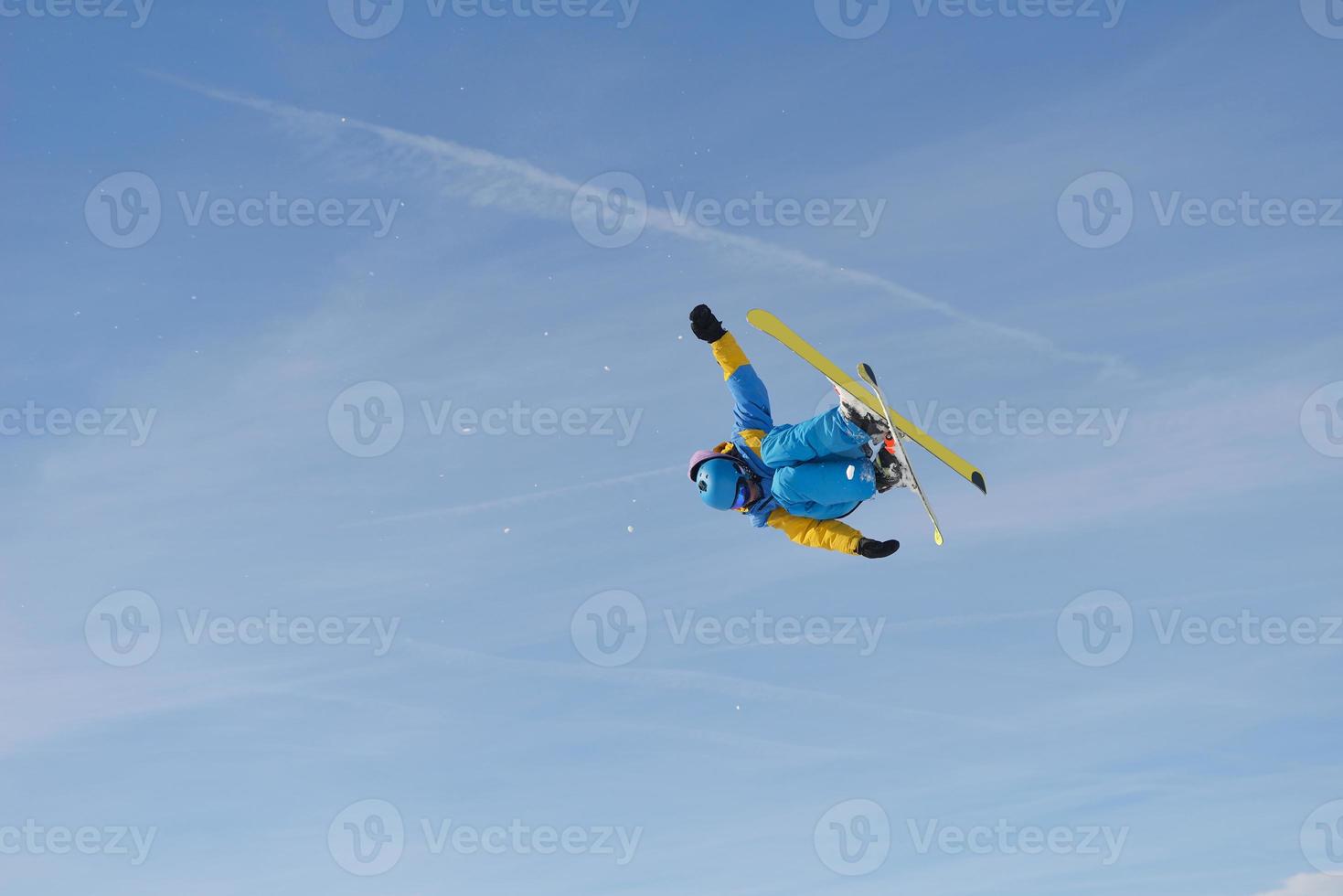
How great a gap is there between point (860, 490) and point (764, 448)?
1.29m

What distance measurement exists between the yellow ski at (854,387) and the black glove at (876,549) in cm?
111

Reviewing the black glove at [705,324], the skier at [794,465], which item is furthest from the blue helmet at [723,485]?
the black glove at [705,324]

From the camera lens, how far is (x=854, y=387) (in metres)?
12.6

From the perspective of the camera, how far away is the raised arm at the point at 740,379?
47.4 ft

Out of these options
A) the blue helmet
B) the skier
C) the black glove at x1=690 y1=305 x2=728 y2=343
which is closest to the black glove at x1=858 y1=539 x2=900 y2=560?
the skier

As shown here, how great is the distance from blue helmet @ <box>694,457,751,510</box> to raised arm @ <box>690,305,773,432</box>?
0.56 m

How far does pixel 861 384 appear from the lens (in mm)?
12758

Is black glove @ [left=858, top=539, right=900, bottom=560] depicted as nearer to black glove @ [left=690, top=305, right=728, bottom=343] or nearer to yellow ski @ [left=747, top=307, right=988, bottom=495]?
yellow ski @ [left=747, top=307, right=988, bottom=495]

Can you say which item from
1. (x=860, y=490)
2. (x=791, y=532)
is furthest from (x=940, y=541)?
(x=791, y=532)

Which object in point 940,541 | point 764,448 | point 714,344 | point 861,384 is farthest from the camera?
point 714,344

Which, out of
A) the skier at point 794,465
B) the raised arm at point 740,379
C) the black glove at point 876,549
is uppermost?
the raised arm at point 740,379

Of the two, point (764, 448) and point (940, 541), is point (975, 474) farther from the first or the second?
point (764, 448)

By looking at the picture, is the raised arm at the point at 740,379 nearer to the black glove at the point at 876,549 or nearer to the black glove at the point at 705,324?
the black glove at the point at 705,324

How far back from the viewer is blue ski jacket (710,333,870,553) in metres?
14.1
